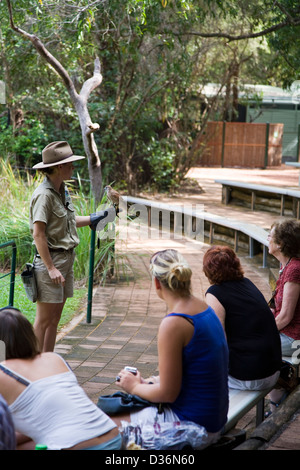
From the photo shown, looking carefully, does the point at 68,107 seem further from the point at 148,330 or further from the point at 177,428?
the point at 177,428

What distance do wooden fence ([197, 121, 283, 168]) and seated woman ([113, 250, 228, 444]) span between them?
19.9 metres

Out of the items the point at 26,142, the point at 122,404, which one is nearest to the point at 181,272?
the point at 122,404

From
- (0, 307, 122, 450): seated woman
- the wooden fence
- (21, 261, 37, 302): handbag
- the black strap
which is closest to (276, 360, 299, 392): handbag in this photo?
(0, 307, 122, 450): seated woman

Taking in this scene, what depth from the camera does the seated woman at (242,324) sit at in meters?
3.35

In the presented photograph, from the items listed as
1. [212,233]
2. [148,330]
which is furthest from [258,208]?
[148,330]

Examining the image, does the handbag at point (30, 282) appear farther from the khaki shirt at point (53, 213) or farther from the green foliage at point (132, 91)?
the green foliage at point (132, 91)

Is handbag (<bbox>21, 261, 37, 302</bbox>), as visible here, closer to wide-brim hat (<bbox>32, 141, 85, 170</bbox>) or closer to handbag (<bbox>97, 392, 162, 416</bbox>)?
wide-brim hat (<bbox>32, 141, 85, 170</bbox>)

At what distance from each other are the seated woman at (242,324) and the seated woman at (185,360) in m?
0.60

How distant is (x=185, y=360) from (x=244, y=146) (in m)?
20.5

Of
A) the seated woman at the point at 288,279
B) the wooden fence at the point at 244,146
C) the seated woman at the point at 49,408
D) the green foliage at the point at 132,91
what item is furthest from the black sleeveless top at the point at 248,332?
the wooden fence at the point at 244,146

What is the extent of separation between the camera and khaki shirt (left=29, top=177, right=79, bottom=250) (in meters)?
4.09

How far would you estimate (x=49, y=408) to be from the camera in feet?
7.90

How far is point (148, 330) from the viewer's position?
5734 millimetres

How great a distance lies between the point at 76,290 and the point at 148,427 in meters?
4.58
